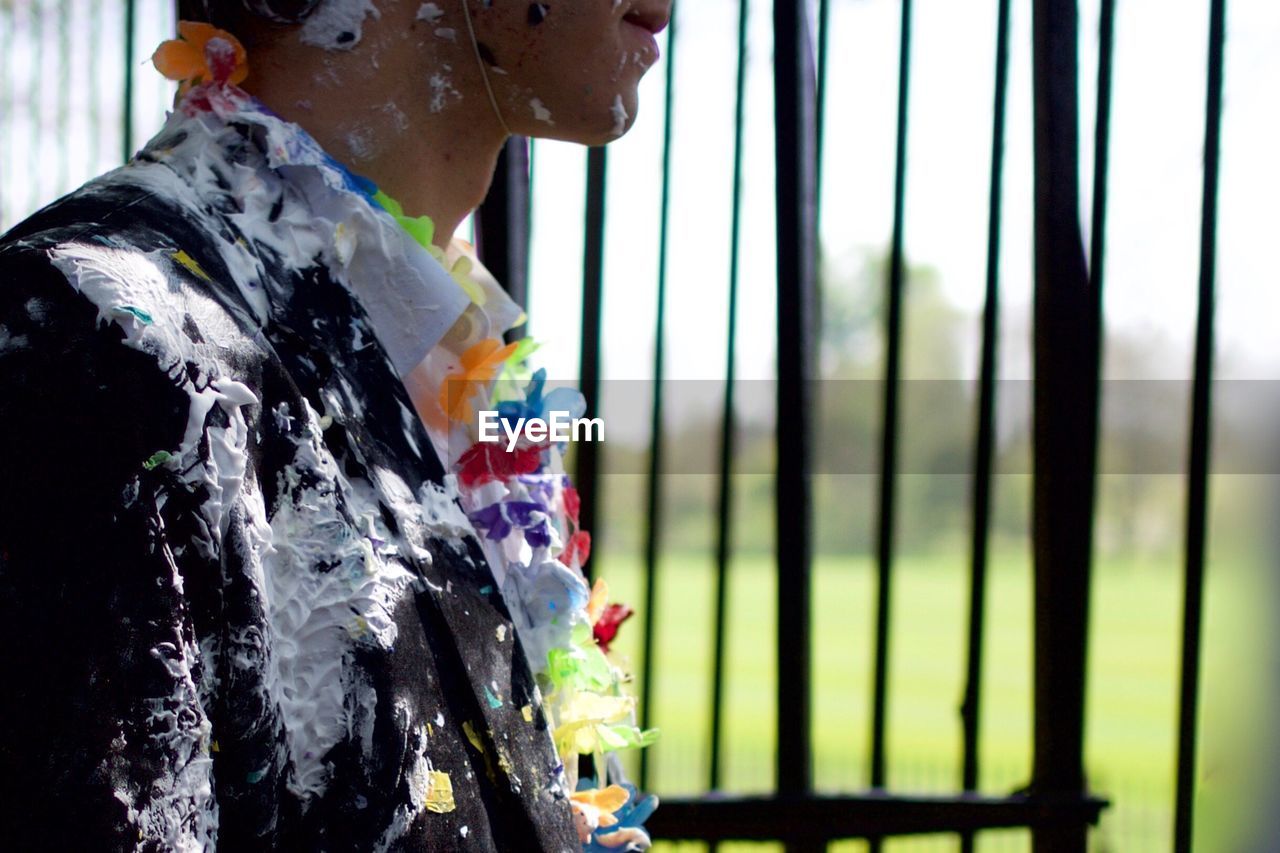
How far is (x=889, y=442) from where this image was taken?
6.13ft

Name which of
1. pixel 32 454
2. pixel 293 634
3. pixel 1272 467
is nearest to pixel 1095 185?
pixel 1272 467

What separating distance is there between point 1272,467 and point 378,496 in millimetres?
1413

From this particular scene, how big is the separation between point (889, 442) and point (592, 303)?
0.52 m

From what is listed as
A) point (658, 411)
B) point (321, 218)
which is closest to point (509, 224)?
point (658, 411)

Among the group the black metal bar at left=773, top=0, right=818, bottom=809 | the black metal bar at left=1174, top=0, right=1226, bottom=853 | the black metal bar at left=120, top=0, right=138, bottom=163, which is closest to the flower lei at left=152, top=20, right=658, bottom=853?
the black metal bar at left=773, top=0, right=818, bottom=809

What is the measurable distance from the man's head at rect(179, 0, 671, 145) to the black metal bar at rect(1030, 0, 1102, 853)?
2.34 ft

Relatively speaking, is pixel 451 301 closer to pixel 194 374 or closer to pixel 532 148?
pixel 194 374

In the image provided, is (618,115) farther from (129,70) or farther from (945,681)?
(945,681)

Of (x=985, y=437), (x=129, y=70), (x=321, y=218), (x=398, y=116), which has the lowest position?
(x=985, y=437)

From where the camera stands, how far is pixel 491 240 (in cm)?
199

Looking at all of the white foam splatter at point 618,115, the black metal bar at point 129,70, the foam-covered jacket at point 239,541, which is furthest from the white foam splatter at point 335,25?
the black metal bar at point 129,70

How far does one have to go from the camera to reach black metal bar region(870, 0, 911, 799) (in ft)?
5.99

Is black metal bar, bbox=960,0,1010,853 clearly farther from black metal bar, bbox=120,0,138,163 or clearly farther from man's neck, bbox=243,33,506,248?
black metal bar, bbox=120,0,138,163

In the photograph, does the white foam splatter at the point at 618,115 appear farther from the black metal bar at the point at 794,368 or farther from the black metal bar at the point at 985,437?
the black metal bar at the point at 985,437
